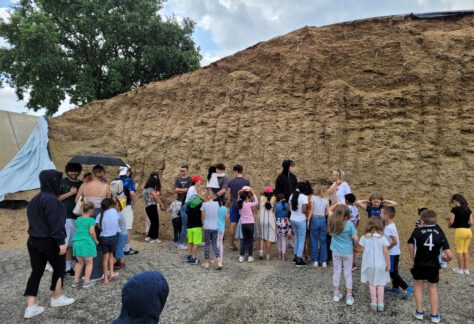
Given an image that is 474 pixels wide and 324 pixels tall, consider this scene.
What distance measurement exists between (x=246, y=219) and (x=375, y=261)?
121 inches

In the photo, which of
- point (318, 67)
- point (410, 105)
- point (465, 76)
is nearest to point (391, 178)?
point (410, 105)

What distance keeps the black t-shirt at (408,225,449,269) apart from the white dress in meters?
0.48

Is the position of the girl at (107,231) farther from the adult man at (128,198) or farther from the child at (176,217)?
the child at (176,217)

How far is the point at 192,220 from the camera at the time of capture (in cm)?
753

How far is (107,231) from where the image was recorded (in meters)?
6.43

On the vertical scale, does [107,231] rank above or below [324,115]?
below

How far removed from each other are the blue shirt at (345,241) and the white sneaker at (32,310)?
471 cm

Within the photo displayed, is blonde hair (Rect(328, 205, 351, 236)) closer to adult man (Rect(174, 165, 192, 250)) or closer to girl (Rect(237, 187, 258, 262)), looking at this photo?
girl (Rect(237, 187, 258, 262))

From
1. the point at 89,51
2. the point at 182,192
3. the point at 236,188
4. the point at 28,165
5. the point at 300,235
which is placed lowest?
the point at 300,235

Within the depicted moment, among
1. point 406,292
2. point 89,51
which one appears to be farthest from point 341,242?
point 89,51

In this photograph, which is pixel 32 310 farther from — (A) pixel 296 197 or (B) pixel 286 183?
(B) pixel 286 183

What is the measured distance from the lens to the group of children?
5.18 m

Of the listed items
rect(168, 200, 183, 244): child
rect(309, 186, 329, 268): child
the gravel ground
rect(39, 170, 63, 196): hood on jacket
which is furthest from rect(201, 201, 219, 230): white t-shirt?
rect(39, 170, 63, 196): hood on jacket

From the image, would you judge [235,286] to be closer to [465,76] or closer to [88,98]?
[465,76]
